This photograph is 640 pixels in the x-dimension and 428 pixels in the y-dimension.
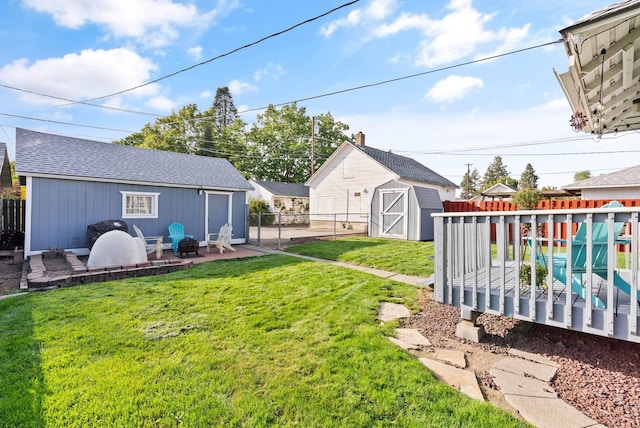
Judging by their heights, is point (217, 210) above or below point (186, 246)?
above

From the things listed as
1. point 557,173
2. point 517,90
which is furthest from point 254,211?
point 557,173

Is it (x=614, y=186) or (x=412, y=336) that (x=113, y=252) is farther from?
(x=614, y=186)

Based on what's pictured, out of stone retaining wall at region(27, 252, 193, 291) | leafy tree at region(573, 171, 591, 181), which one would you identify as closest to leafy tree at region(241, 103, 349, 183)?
stone retaining wall at region(27, 252, 193, 291)

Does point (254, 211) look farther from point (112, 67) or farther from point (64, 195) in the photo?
point (64, 195)

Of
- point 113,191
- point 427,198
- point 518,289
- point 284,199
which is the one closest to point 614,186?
point 427,198

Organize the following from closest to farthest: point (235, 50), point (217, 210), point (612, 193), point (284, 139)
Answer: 1. point (235, 50)
2. point (217, 210)
3. point (612, 193)
4. point (284, 139)

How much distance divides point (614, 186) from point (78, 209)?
21.3 meters

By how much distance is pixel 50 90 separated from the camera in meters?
14.6

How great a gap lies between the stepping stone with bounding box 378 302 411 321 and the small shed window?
9133 millimetres

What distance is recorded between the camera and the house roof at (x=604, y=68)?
2398 mm

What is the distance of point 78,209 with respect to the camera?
9.31 meters

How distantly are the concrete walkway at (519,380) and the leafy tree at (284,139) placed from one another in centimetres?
3298

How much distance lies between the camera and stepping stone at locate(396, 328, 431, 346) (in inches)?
134

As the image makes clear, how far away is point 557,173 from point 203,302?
5665 centimetres
